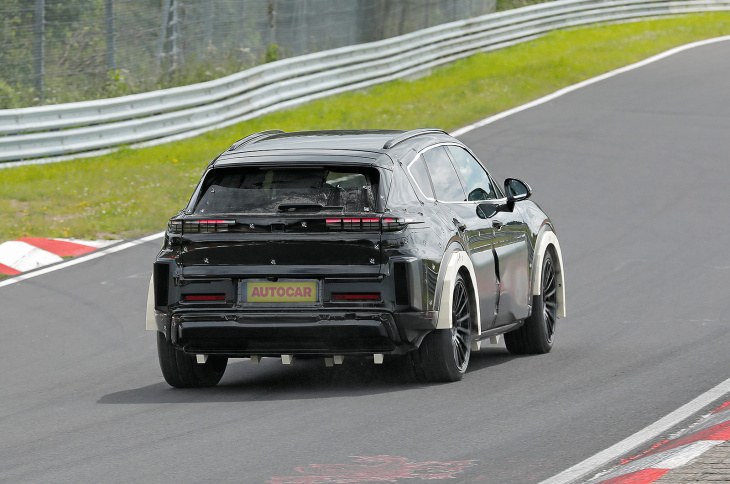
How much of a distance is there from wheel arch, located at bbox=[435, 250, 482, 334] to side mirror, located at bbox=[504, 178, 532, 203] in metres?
1.09

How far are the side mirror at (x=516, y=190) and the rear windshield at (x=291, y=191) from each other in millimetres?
1709

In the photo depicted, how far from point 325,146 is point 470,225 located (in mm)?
1121

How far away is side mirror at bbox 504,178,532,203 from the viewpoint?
948 cm

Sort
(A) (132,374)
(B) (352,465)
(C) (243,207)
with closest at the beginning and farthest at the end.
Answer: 1. (B) (352,465)
2. (C) (243,207)
3. (A) (132,374)

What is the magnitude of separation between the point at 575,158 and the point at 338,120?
5.32 metres

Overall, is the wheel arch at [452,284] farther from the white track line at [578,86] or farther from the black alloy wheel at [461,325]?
the white track line at [578,86]

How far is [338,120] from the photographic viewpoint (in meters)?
24.0

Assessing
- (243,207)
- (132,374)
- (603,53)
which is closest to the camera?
(243,207)

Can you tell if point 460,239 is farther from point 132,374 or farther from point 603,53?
point 603,53

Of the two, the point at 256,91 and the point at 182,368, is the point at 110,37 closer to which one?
the point at 256,91

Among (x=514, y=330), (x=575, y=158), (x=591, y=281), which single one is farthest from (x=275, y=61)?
(x=514, y=330)

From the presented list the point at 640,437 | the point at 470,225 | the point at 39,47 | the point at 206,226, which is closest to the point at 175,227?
the point at 206,226

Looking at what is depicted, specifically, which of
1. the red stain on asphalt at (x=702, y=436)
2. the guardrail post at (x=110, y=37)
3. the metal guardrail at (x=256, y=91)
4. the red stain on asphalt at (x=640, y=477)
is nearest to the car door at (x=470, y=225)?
the red stain on asphalt at (x=702, y=436)

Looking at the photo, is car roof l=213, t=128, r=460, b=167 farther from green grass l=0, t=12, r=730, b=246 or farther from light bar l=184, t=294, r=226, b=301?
green grass l=0, t=12, r=730, b=246
